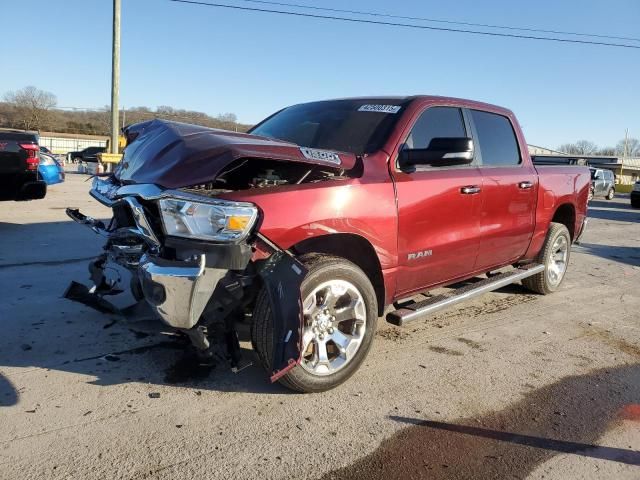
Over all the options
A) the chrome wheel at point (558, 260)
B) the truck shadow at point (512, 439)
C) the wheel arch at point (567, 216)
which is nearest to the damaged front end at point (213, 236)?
the truck shadow at point (512, 439)

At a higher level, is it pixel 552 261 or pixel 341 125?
pixel 341 125

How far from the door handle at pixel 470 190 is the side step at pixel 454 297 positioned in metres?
0.86

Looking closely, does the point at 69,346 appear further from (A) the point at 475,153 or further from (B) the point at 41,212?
(B) the point at 41,212

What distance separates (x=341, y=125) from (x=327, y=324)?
1.78 metres

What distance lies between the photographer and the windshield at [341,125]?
4.08 meters

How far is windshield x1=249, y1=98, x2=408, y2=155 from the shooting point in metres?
4.08

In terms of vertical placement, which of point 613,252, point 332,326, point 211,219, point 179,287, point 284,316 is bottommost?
point 613,252

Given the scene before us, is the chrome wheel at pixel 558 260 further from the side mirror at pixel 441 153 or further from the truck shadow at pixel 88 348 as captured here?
the truck shadow at pixel 88 348

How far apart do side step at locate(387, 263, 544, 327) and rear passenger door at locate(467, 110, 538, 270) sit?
0.15 m

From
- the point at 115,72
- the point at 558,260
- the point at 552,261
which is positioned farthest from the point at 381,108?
the point at 115,72

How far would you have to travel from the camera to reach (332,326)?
3.43 meters

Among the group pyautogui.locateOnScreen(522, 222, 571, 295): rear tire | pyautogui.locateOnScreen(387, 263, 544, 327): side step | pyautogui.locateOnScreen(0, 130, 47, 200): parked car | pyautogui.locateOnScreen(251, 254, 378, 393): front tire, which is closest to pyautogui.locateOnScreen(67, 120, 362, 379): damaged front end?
pyautogui.locateOnScreen(251, 254, 378, 393): front tire

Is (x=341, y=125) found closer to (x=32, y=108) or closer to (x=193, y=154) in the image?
(x=193, y=154)

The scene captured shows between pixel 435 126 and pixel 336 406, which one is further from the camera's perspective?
pixel 435 126
